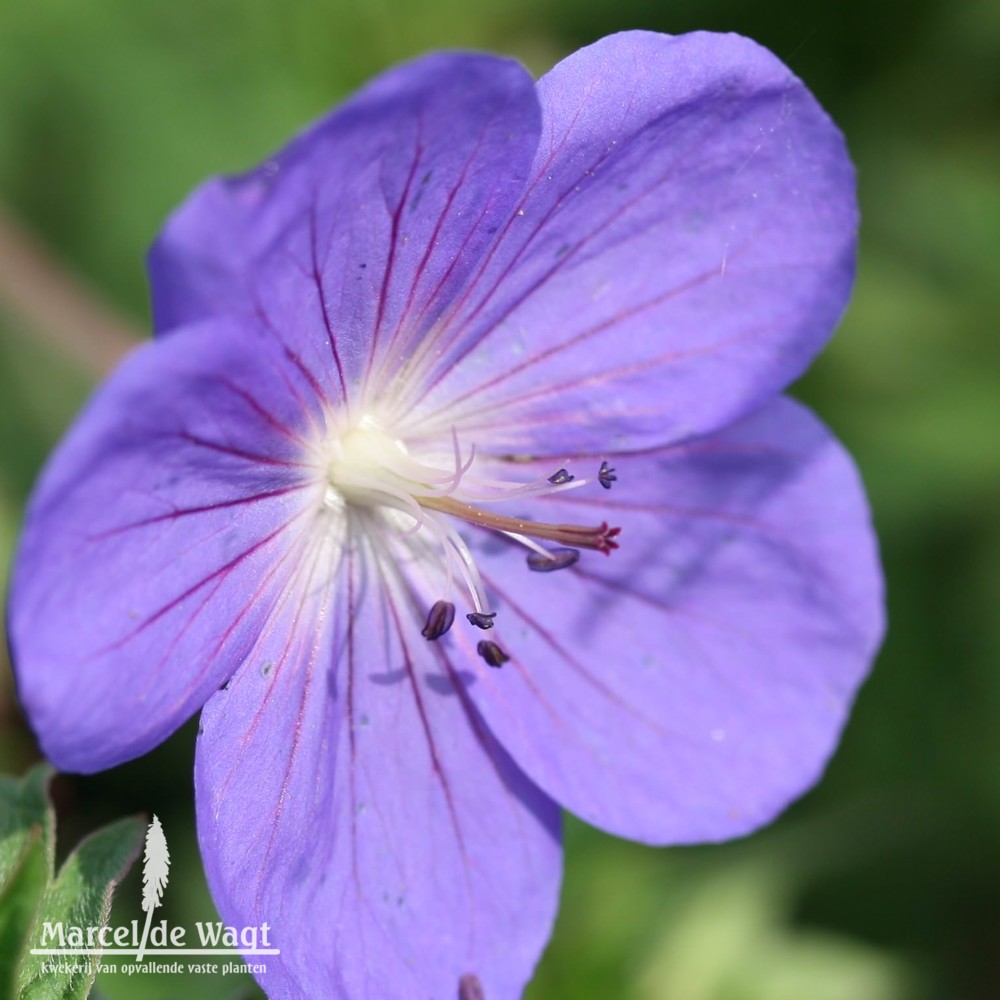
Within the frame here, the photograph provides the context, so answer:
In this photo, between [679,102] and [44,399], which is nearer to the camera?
[679,102]

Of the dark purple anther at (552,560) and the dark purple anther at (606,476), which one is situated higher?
the dark purple anther at (606,476)

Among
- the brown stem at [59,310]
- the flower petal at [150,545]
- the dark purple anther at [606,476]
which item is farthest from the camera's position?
the brown stem at [59,310]

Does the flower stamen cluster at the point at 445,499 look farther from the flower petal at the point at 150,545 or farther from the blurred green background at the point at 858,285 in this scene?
the blurred green background at the point at 858,285

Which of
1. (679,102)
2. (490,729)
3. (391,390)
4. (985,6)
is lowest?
(490,729)

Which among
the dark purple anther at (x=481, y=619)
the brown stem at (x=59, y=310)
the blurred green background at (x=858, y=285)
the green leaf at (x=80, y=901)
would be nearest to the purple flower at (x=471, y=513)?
the dark purple anther at (x=481, y=619)

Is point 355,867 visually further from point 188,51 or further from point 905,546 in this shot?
point 188,51

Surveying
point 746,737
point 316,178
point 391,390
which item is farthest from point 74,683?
point 746,737
